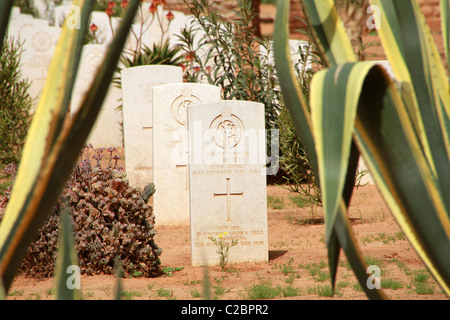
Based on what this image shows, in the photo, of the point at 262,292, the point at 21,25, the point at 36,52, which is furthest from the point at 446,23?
the point at 21,25

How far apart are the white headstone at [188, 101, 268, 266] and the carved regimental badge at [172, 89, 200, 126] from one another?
1.83 meters

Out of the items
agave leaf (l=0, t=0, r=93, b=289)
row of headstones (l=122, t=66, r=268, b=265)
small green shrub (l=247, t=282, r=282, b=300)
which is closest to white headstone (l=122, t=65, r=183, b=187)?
row of headstones (l=122, t=66, r=268, b=265)

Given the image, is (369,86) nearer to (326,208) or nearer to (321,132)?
(321,132)

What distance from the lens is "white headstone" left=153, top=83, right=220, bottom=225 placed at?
718cm

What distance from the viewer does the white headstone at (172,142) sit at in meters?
7.18

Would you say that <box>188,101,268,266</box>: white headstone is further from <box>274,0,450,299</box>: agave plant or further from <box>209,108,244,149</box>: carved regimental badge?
<box>274,0,450,299</box>: agave plant

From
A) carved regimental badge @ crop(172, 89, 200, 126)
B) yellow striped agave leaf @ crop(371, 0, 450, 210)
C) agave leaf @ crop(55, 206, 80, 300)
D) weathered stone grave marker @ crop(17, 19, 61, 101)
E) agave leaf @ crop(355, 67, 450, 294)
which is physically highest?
weathered stone grave marker @ crop(17, 19, 61, 101)

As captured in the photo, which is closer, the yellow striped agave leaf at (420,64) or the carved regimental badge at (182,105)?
the yellow striped agave leaf at (420,64)

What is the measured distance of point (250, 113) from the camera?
212 inches

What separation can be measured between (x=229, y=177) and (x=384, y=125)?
14.1 feet

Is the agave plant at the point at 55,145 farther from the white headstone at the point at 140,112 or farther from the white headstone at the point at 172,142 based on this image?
the white headstone at the point at 140,112

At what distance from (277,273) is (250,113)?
5.05 ft

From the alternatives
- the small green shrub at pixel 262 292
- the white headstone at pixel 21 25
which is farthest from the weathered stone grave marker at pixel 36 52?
the small green shrub at pixel 262 292

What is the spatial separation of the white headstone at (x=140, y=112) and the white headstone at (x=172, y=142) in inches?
38.6
